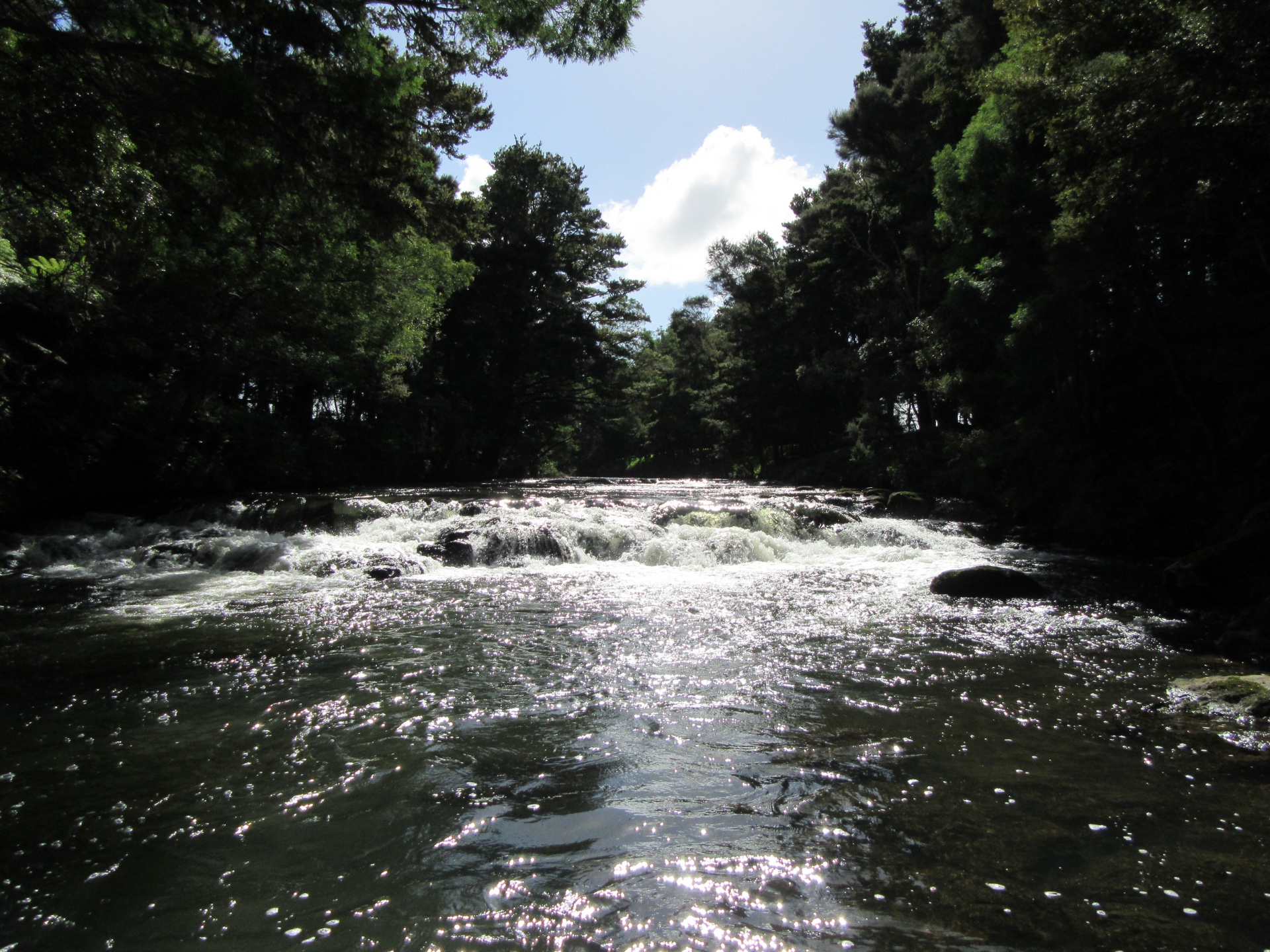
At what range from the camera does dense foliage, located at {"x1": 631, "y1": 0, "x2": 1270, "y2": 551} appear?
7852mm

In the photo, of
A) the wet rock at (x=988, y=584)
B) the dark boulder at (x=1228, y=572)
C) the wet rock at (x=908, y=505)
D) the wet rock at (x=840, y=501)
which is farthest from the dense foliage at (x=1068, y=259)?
the wet rock at (x=988, y=584)

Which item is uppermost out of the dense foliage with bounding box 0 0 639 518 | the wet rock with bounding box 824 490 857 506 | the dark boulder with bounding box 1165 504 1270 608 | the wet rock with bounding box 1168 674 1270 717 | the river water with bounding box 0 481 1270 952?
the dense foliage with bounding box 0 0 639 518

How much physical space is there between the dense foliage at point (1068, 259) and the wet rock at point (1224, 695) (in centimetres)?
640

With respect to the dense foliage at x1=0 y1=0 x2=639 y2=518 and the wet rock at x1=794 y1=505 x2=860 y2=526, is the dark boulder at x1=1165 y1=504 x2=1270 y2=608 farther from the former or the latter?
the dense foliage at x1=0 y1=0 x2=639 y2=518

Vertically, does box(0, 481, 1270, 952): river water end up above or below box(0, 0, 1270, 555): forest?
below

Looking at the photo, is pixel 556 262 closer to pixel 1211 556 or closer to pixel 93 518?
pixel 93 518

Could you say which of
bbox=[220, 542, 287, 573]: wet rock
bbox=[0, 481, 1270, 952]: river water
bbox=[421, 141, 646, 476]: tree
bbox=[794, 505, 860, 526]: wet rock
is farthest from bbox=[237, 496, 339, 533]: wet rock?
bbox=[421, 141, 646, 476]: tree

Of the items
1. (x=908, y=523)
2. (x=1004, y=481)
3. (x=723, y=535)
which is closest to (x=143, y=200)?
(x=723, y=535)

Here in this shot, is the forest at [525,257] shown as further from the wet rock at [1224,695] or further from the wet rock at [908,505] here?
the wet rock at [1224,695]

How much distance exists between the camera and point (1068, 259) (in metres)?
10.7

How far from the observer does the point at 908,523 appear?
14.3m

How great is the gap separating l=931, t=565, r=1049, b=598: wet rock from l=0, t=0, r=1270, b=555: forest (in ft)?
14.6

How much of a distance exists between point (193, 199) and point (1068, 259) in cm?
1270

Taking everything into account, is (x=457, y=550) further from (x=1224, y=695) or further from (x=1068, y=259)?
(x=1068, y=259)
